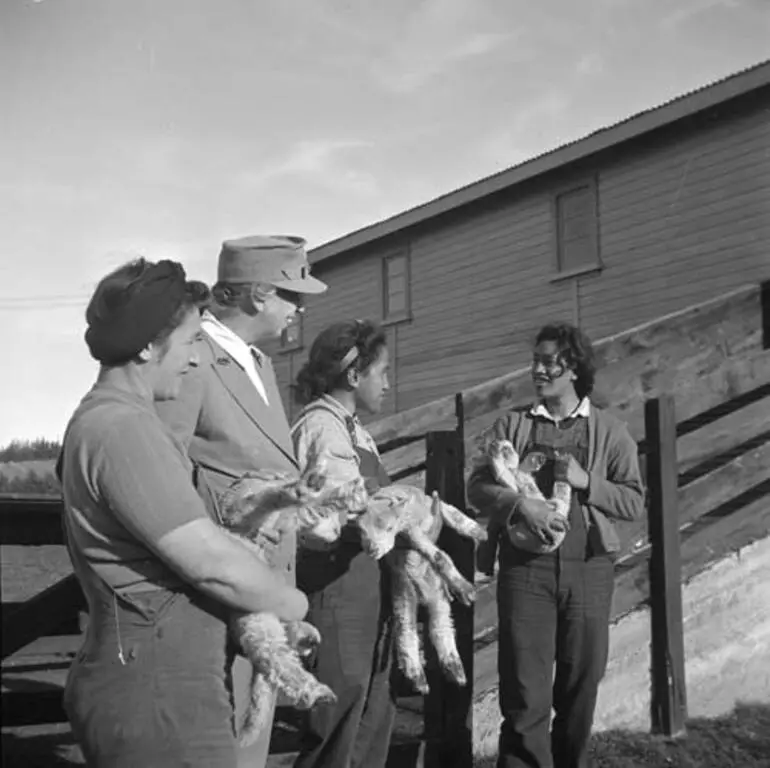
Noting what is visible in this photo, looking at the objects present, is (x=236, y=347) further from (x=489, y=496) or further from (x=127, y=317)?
(x=489, y=496)

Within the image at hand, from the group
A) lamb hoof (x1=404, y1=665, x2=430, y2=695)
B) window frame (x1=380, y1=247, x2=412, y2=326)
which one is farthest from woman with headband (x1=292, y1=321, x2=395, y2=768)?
window frame (x1=380, y1=247, x2=412, y2=326)

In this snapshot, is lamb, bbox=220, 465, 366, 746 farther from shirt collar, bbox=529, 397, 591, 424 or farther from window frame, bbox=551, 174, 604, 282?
window frame, bbox=551, 174, 604, 282

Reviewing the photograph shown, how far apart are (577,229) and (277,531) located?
1085cm

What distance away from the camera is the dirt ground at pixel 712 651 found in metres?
5.03

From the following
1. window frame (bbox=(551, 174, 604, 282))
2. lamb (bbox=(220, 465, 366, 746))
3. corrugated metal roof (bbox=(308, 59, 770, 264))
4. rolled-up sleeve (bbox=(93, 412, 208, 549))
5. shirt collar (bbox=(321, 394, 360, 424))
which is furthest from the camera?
window frame (bbox=(551, 174, 604, 282))

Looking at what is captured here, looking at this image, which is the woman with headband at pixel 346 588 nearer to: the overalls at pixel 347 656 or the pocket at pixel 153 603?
the overalls at pixel 347 656

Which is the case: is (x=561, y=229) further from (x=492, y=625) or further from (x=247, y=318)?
(x=247, y=318)

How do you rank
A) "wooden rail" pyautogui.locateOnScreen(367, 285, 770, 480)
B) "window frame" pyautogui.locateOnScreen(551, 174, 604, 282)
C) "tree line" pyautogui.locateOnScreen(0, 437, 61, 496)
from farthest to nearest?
"window frame" pyautogui.locateOnScreen(551, 174, 604, 282) < "tree line" pyautogui.locateOnScreen(0, 437, 61, 496) < "wooden rail" pyautogui.locateOnScreen(367, 285, 770, 480)

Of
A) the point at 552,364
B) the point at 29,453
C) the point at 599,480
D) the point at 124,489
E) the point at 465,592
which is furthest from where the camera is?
the point at 29,453

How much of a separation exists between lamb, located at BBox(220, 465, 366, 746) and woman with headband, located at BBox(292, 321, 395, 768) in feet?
1.72

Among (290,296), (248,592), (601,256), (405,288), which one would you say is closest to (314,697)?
(248,592)

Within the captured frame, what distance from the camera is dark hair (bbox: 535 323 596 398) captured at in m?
4.20

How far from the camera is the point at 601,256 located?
12.2 m

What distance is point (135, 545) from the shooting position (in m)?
1.91
